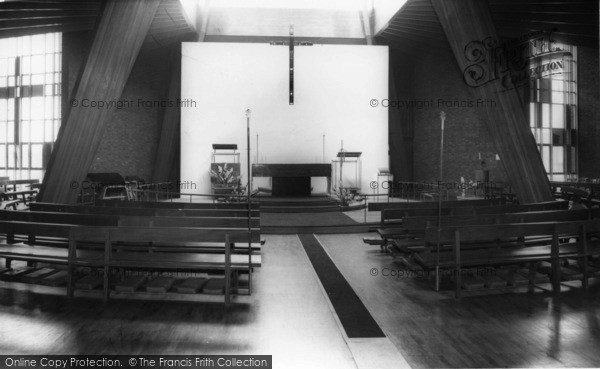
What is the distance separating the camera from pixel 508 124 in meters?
7.21

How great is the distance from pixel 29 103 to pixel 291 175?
8.95 meters

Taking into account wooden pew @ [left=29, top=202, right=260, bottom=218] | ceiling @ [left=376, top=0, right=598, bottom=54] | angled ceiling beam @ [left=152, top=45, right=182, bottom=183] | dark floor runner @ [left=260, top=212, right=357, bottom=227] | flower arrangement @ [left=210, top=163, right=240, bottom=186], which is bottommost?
dark floor runner @ [left=260, top=212, right=357, bottom=227]

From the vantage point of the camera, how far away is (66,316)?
3355mm

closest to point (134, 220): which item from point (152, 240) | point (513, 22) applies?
point (152, 240)

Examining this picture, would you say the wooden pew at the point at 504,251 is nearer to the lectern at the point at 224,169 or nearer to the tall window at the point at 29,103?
the lectern at the point at 224,169

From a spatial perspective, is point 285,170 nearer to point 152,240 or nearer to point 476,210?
point 476,210

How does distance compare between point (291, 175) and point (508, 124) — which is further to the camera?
point (291, 175)

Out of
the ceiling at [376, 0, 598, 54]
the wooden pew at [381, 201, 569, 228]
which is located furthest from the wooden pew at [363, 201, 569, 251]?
the ceiling at [376, 0, 598, 54]

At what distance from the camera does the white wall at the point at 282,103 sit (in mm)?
14516

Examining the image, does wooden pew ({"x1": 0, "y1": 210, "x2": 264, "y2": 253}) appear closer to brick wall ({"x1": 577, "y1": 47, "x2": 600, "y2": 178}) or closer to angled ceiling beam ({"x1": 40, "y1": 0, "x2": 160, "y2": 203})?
angled ceiling beam ({"x1": 40, "y1": 0, "x2": 160, "y2": 203})

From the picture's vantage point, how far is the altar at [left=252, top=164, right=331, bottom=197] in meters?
12.6

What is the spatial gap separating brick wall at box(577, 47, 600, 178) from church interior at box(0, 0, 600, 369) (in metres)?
0.06

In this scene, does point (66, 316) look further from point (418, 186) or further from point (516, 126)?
point (418, 186)

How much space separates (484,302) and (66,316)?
3.52 metres
